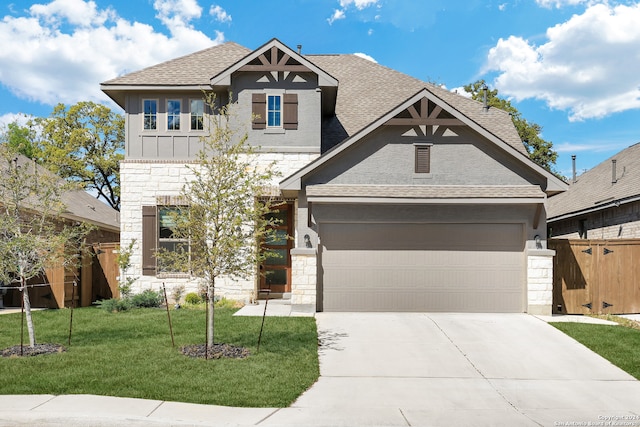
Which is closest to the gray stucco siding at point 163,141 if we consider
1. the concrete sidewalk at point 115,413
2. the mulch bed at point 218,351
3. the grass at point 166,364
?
the grass at point 166,364

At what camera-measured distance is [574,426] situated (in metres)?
6.73

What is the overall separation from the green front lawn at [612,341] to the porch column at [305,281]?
6016mm

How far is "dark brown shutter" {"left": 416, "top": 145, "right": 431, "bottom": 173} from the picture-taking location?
47.1ft

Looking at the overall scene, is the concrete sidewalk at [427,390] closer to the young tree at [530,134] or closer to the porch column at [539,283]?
the porch column at [539,283]

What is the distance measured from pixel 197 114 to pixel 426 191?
24.8ft

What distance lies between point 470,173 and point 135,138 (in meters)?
10.1

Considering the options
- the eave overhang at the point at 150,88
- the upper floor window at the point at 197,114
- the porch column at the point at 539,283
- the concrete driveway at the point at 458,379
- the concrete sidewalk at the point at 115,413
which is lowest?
the concrete driveway at the point at 458,379

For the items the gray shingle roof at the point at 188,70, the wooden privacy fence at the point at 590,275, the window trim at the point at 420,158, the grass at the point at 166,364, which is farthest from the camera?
the gray shingle roof at the point at 188,70

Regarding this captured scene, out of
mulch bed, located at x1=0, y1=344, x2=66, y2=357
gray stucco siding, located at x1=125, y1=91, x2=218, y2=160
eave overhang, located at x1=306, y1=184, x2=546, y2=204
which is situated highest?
gray stucco siding, located at x1=125, y1=91, x2=218, y2=160

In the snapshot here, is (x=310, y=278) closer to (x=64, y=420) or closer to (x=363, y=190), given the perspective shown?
(x=363, y=190)

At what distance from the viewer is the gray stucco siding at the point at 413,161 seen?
561 inches

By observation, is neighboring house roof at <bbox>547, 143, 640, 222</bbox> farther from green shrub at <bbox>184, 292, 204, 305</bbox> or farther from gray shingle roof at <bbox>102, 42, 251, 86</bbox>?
green shrub at <bbox>184, 292, 204, 305</bbox>

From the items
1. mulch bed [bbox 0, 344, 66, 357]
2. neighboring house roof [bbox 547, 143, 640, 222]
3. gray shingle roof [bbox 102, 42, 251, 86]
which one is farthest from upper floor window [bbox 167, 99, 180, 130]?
neighboring house roof [bbox 547, 143, 640, 222]

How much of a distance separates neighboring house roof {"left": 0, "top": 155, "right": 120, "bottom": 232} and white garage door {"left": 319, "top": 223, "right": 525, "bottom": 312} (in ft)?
32.4
